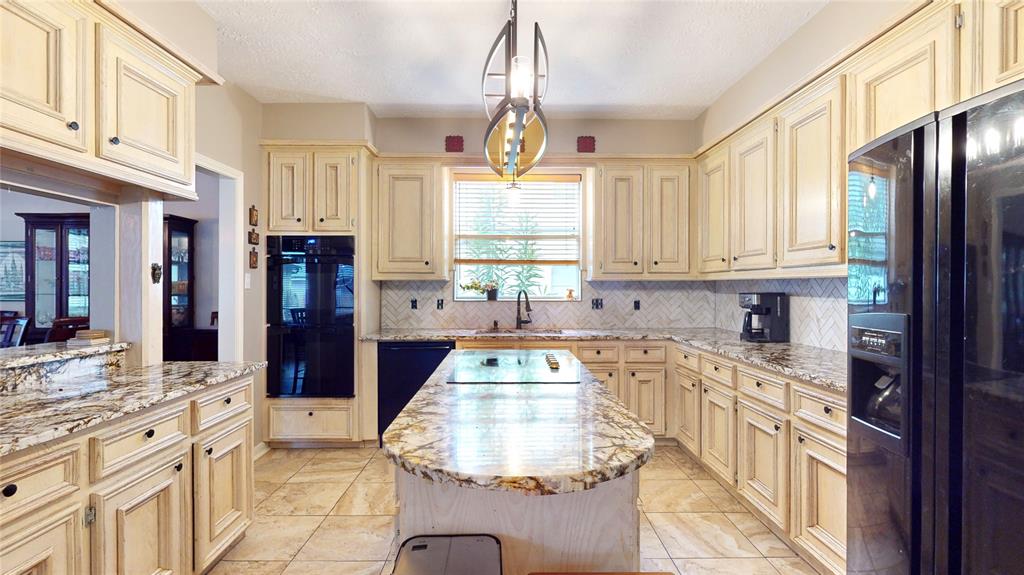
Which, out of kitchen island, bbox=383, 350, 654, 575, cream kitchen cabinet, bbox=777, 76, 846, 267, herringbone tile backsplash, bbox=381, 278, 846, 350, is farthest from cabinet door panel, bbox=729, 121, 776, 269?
kitchen island, bbox=383, 350, 654, 575

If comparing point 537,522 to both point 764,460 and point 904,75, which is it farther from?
point 904,75

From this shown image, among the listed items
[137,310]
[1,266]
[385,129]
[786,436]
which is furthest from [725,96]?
[1,266]

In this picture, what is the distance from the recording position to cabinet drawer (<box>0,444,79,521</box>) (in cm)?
114

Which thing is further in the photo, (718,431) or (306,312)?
(306,312)

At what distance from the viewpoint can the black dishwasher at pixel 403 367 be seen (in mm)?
3584

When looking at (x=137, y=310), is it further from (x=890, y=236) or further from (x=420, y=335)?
(x=890, y=236)

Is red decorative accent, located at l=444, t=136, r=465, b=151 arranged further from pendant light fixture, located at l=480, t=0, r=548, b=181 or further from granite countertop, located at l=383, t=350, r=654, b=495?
granite countertop, located at l=383, t=350, r=654, b=495

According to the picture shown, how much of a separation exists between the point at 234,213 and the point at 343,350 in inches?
49.4

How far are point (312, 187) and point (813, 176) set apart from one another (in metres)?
3.38

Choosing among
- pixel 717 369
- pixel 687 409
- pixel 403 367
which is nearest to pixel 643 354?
pixel 687 409

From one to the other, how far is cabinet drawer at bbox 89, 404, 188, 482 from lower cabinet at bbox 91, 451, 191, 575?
2.3 inches

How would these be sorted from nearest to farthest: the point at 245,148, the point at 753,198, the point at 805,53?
the point at 805,53, the point at 753,198, the point at 245,148

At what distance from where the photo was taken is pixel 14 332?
5.88 ft

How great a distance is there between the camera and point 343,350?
3.57 m
